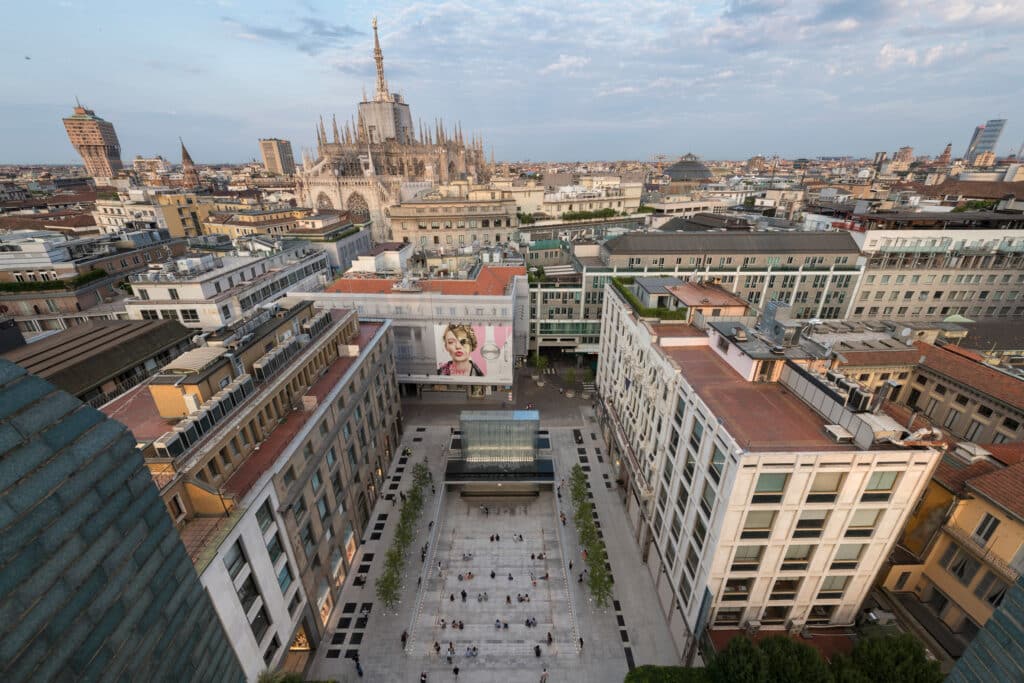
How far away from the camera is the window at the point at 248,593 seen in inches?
1109

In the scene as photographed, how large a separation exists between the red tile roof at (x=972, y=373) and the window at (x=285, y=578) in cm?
6841

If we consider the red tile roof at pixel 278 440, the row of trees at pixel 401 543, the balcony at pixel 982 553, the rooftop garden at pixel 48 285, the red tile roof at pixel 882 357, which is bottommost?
the row of trees at pixel 401 543

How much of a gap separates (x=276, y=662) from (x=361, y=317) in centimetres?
4560

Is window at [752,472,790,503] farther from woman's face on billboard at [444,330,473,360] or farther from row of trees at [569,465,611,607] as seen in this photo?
woman's face on billboard at [444,330,473,360]

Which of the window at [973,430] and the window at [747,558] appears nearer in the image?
the window at [747,558]

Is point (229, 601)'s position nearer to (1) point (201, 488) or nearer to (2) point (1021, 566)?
(1) point (201, 488)

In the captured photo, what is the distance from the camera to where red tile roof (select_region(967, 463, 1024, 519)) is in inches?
1104

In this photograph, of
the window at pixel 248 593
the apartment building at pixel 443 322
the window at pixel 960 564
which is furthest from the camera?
the apartment building at pixel 443 322

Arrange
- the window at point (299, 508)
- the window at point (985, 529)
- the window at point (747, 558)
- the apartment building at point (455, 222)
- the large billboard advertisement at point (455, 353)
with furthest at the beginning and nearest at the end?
the apartment building at point (455, 222) → the large billboard advertisement at point (455, 353) → the window at point (299, 508) → the window at point (747, 558) → the window at point (985, 529)

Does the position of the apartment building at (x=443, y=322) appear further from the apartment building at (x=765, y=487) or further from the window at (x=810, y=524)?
the window at (x=810, y=524)

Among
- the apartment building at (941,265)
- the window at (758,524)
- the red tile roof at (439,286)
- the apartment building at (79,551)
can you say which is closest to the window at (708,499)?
the window at (758,524)

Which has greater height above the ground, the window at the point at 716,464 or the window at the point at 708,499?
the window at the point at 716,464

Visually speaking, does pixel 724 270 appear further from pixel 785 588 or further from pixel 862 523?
pixel 785 588

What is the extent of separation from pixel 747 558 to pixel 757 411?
10753 millimetres
